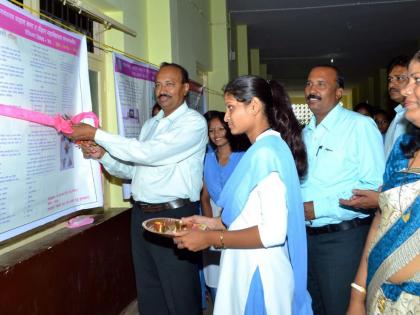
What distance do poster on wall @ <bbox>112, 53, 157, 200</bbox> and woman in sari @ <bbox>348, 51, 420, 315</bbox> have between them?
180cm

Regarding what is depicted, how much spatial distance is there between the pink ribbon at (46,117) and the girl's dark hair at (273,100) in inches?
31.2

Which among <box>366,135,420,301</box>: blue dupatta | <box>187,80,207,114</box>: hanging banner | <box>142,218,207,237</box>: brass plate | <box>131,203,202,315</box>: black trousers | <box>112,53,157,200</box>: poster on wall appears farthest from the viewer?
<box>187,80,207,114</box>: hanging banner

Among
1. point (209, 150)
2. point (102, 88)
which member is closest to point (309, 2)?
point (209, 150)

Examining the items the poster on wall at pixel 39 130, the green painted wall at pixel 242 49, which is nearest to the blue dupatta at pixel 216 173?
the poster on wall at pixel 39 130

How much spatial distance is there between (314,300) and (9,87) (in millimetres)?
1727

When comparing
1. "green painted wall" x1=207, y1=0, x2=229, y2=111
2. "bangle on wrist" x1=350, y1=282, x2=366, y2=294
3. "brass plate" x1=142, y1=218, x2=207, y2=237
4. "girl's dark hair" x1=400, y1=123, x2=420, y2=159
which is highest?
"green painted wall" x1=207, y1=0, x2=229, y2=111

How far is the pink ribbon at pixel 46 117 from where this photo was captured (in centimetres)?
161

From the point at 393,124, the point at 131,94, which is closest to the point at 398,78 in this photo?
the point at 393,124

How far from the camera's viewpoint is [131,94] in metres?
2.92

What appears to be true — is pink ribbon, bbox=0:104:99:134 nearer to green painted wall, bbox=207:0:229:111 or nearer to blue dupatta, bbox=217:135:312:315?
blue dupatta, bbox=217:135:312:315

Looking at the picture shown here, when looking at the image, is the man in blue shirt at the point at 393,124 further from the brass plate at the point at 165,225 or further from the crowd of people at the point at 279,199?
the brass plate at the point at 165,225

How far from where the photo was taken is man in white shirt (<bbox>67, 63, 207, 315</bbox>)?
7.32ft

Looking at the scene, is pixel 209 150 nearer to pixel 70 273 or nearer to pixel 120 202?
pixel 120 202

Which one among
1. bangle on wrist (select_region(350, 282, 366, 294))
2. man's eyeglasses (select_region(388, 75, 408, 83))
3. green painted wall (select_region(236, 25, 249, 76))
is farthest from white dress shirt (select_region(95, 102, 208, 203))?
green painted wall (select_region(236, 25, 249, 76))
